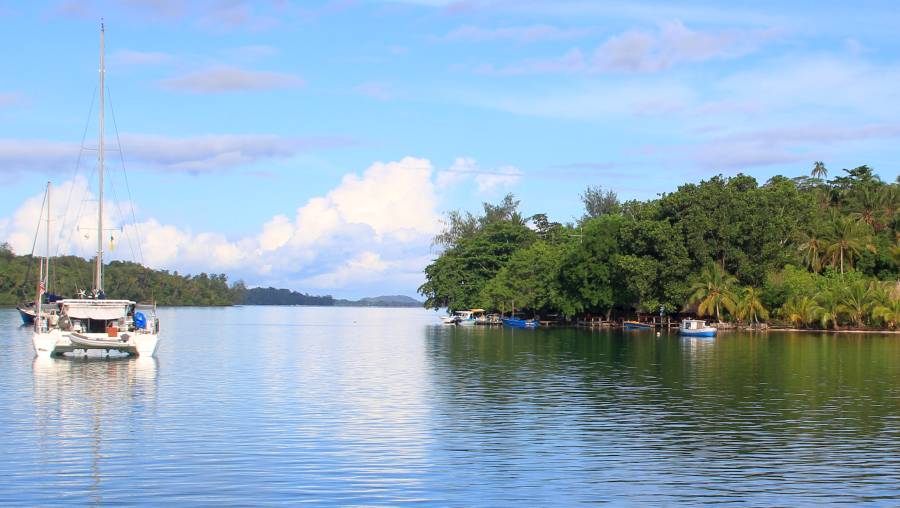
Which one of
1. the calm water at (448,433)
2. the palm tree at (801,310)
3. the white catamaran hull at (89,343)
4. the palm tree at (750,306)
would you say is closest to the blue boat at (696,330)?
the palm tree at (750,306)

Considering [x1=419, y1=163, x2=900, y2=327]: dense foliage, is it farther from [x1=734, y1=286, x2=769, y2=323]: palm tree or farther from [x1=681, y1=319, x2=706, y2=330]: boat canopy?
[x1=681, y1=319, x2=706, y2=330]: boat canopy

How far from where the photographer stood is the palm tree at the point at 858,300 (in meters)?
110

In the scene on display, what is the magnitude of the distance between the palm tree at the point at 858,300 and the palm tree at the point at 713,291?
12.4m

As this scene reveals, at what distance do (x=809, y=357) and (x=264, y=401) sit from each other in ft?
139

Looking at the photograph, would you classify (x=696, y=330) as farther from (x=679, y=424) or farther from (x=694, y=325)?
(x=679, y=424)

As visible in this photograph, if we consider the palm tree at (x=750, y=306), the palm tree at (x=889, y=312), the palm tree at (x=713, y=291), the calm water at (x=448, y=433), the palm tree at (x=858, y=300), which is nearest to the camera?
the calm water at (x=448, y=433)

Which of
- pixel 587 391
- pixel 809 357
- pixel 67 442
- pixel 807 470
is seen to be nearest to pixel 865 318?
pixel 809 357

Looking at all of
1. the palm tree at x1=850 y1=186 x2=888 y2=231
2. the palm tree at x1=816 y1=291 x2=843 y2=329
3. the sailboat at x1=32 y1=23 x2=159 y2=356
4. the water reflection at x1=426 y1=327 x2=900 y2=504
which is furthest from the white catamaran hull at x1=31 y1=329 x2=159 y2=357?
the palm tree at x1=850 y1=186 x2=888 y2=231

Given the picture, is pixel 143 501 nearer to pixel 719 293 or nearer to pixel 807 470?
pixel 807 470

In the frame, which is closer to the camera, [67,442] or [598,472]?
[598,472]

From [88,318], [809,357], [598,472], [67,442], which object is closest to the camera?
[598,472]

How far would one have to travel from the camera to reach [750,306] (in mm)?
116812

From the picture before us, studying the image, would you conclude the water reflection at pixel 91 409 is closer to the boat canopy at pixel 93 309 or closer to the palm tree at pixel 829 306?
the boat canopy at pixel 93 309

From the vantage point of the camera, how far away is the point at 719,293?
378ft
